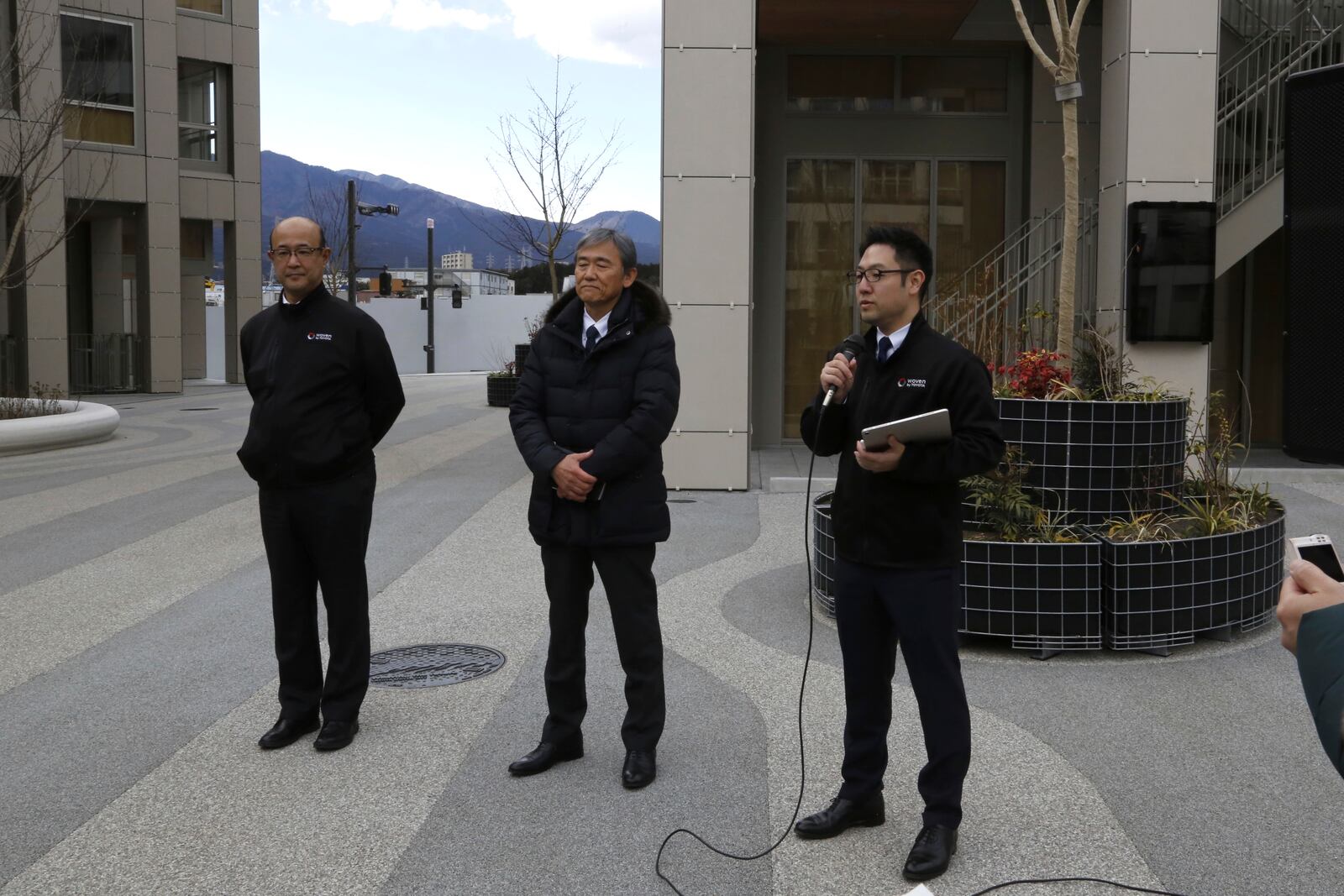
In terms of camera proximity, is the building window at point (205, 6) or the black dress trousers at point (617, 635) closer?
the black dress trousers at point (617, 635)

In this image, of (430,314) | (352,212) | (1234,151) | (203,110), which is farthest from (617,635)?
(430,314)

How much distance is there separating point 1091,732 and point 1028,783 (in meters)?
0.72

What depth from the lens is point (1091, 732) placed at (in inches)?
204

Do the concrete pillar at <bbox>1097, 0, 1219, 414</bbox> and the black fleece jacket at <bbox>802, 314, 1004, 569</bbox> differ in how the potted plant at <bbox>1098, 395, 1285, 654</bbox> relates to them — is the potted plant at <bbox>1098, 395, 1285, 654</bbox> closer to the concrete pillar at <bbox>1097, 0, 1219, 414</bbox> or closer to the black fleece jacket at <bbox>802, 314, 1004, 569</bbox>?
the black fleece jacket at <bbox>802, 314, 1004, 569</bbox>

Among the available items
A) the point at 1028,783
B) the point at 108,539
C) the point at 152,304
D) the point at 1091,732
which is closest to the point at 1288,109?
the point at 1028,783

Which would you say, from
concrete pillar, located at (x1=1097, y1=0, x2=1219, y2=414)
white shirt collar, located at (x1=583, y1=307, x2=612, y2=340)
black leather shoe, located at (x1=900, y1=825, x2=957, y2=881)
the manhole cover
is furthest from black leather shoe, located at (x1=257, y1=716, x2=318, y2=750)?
concrete pillar, located at (x1=1097, y1=0, x2=1219, y2=414)

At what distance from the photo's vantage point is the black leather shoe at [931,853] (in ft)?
12.5

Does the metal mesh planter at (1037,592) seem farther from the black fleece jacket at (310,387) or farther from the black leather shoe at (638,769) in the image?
the black fleece jacket at (310,387)

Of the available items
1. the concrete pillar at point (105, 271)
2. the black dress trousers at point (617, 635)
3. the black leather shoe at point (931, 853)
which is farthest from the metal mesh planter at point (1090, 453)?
the concrete pillar at point (105, 271)

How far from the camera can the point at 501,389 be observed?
2456cm

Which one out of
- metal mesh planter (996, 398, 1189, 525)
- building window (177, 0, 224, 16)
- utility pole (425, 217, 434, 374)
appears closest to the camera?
metal mesh planter (996, 398, 1189, 525)

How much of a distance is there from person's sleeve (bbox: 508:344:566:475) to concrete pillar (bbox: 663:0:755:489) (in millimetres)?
7308

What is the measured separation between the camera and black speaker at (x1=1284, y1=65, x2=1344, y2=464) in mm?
2148

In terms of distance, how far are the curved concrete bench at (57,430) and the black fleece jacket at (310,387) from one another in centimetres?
1186
